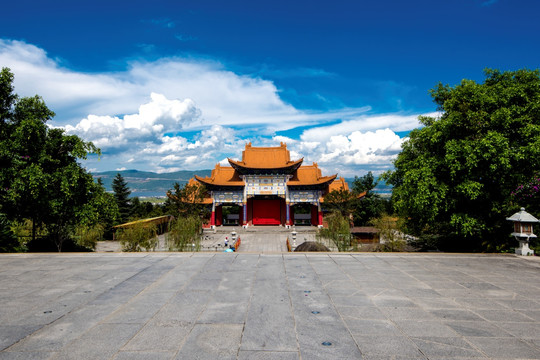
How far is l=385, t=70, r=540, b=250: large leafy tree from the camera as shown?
9047 millimetres

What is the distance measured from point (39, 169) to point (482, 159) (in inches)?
529

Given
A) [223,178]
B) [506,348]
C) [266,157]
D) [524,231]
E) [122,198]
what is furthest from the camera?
[122,198]

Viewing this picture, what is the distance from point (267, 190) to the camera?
2703 cm

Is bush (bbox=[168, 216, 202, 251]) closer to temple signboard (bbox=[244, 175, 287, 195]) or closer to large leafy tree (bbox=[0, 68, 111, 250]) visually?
large leafy tree (bbox=[0, 68, 111, 250])

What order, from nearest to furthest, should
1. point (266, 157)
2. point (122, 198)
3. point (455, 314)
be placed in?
point (455, 314)
point (266, 157)
point (122, 198)

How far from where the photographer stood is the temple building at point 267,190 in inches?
1052

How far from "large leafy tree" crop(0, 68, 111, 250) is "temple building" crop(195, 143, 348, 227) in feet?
49.6

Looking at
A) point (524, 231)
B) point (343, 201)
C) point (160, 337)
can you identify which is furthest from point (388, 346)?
point (343, 201)

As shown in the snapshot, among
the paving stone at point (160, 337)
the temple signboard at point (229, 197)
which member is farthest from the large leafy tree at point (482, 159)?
the temple signboard at point (229, 197)

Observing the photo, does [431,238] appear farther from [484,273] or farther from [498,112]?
[484,273]

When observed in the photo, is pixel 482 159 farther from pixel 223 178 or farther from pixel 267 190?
pixel 223 178

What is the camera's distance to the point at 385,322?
3.60 m

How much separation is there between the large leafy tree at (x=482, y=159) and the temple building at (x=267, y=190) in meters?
15.4

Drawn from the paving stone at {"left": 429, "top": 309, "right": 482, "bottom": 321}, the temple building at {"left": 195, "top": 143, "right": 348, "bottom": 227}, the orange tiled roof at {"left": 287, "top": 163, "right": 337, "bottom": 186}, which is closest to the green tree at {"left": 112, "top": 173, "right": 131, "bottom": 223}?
the temple building at {"left": 195, "top": 143, "right": 348, "bottom": 227}
